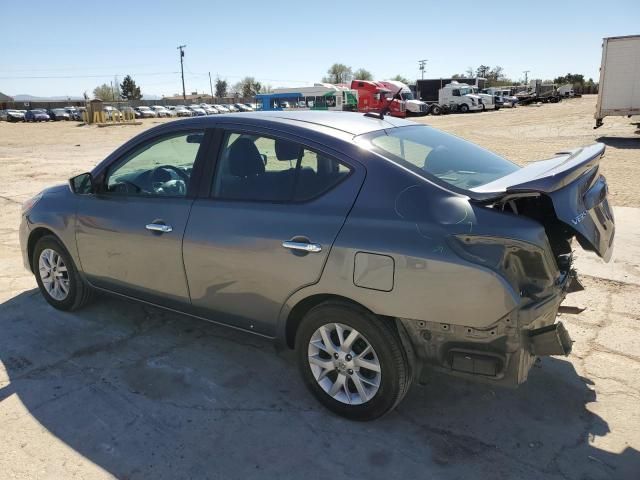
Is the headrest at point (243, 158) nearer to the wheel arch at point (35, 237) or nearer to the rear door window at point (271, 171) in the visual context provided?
the rear door window at point (271, 171)

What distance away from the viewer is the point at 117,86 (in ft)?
370

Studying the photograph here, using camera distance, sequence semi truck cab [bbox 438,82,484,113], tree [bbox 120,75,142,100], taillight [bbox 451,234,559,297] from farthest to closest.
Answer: tree [bbox 120,75,142,100] → semi truck cab [bbox 438,82,484,113] → taillight [bbox 451,234,559,297]

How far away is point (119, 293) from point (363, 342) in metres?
2.14

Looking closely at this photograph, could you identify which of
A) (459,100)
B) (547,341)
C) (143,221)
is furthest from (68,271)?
(459,100)

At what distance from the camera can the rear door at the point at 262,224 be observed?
2916mm

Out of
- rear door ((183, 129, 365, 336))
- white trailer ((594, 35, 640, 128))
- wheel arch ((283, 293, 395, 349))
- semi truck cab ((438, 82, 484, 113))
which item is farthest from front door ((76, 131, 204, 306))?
semi truck cab ((438, 82, 484, 113))

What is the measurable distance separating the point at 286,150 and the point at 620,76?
20.5 meters

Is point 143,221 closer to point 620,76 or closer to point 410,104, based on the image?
point 620,76

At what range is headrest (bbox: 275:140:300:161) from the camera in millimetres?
3135

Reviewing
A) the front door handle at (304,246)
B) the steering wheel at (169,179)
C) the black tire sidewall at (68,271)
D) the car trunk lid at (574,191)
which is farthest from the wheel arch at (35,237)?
the car trunk lid at (574,191)

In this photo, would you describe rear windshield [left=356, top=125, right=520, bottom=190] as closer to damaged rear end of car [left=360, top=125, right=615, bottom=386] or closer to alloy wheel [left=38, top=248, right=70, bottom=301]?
damaged rear end of car [left=360, top=125, right=615, bottom=386]

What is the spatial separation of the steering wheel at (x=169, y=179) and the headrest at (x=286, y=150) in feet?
2.41

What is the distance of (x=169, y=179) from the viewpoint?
3814 millimetres

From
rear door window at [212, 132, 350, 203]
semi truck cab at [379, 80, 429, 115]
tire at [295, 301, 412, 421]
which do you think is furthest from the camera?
semi truck cab at [379, 80, 429, 115]
